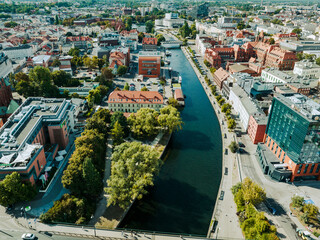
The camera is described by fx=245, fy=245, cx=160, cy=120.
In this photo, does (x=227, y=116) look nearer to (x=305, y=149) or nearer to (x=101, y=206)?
(x=305, y=149)

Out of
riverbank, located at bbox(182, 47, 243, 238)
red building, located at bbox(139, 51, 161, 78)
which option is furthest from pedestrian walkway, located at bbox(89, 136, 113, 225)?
red building, located at bbox(139, 51, 161, 78)

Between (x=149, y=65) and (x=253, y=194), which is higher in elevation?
(x=149, y=65)

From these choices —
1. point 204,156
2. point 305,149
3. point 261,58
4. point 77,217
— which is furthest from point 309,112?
point 261,58

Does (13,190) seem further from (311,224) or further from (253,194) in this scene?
(311,224)

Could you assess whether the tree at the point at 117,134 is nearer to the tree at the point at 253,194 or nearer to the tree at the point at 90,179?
the tree at the point at 90,179

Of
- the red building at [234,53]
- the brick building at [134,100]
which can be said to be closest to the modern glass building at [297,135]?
the brick building at [134,100]

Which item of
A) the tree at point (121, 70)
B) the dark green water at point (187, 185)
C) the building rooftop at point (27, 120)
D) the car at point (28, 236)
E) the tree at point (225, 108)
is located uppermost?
the building rooftop at point (27, 120)

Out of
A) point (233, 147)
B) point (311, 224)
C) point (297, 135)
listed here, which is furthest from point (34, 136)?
point (311, 224)
